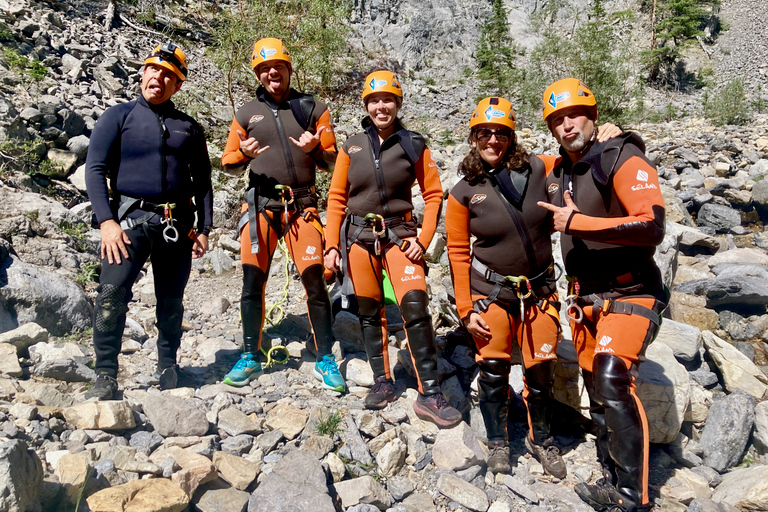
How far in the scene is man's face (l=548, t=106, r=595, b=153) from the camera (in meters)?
3.49

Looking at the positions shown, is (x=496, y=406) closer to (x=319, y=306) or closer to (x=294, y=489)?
(x=294, y=489)

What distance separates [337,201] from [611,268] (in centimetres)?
238

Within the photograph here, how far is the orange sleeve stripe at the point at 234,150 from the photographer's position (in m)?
4.66

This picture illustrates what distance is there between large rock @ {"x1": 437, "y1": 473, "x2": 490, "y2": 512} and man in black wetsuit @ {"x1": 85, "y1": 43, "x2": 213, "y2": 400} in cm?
280

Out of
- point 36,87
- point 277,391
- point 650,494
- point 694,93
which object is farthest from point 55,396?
point 694,93

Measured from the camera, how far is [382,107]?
4242 millimetres

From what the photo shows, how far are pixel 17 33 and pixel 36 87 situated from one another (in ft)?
13.2

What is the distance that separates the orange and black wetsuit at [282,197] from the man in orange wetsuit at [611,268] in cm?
226

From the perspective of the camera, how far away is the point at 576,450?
4.25 meters

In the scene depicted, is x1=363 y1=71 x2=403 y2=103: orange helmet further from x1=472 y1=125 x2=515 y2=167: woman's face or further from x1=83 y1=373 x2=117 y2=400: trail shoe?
x1=83 y1=373 x2=117 y2=400: trail shoe

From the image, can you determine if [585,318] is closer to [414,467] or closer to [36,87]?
[414,467]

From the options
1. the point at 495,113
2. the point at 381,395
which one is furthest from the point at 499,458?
the point at 495,113

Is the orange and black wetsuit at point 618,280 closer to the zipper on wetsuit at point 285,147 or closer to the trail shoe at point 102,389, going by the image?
the zipper on wetsuit at point 285,147

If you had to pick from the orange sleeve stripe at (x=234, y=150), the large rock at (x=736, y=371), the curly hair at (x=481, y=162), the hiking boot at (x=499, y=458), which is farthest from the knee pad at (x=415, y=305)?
the large rock at (x=736, y=371)
